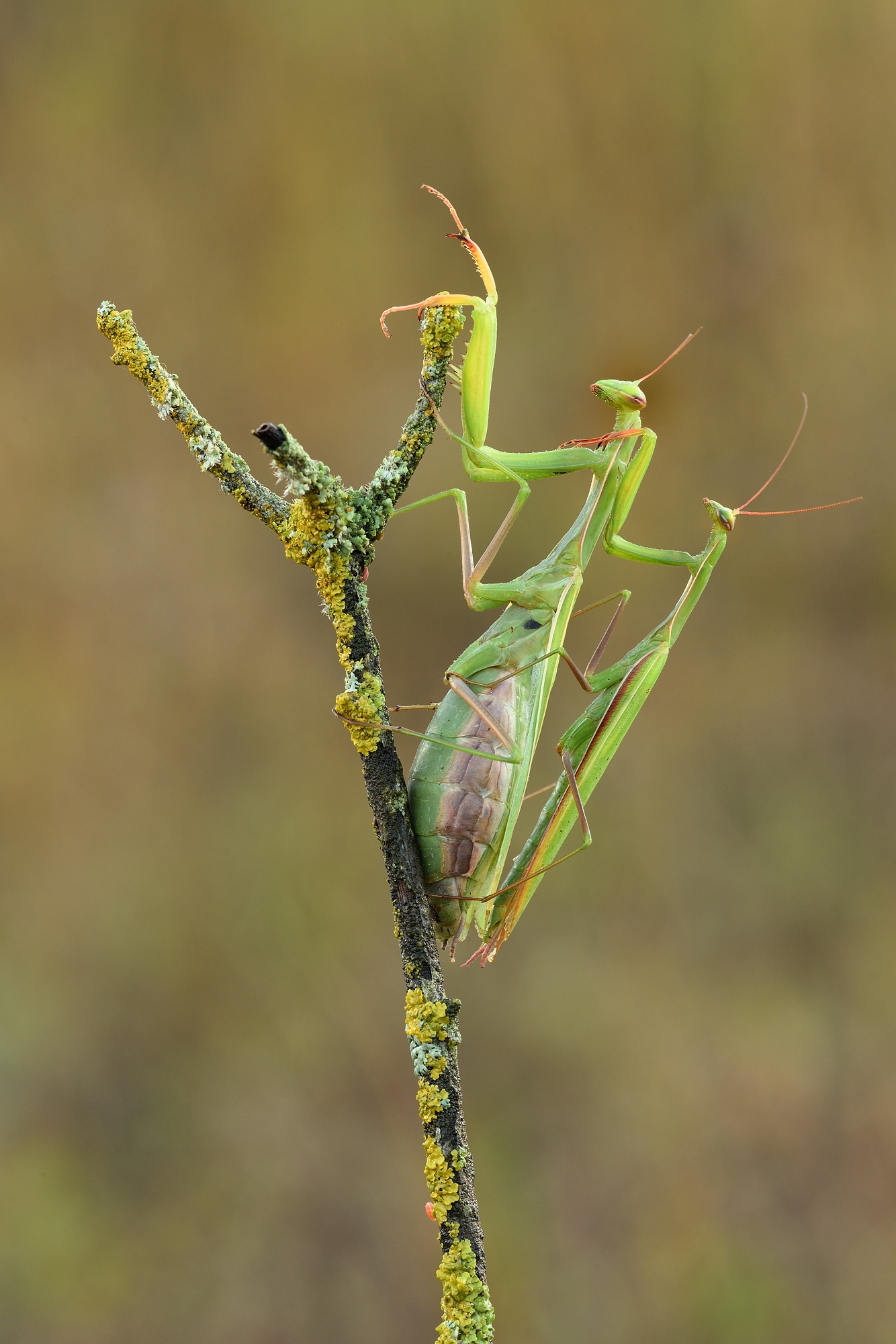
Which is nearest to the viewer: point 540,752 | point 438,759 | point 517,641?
point 438,759

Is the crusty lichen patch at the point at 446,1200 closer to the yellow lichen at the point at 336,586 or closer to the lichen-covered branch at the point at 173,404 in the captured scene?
the yellow lichen at the point at 336,586

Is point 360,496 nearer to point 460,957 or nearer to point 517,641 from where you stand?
point 517,641

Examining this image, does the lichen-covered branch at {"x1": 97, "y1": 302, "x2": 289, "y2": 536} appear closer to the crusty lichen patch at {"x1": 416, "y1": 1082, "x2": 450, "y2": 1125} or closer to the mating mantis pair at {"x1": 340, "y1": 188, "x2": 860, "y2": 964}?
the mating mantis pair at {"x1": 340, "y1": 188, "x2": 860, "y2": 964}

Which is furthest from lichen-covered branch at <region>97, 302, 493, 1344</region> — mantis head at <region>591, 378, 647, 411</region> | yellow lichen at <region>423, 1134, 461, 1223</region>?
mantis head at <region>591, 378, 647, 411</region>

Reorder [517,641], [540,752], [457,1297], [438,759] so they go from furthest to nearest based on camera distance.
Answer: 1. [540,752]
2. [517,641]
3. [438,759]
4. [457,1297]

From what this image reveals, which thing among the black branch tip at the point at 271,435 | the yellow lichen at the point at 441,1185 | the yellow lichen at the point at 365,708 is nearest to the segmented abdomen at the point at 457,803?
the yellow lichen at the point at 365,708

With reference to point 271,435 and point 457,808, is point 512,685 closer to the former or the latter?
point 457,808

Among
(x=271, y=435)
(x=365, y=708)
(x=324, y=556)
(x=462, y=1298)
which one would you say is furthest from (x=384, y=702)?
(x=462, y=1298)

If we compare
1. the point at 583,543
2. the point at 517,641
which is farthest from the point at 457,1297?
the point at 583,543
